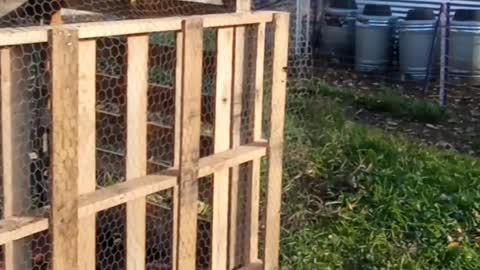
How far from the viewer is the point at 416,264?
5258 mm

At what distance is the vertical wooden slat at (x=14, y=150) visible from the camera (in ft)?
11.2

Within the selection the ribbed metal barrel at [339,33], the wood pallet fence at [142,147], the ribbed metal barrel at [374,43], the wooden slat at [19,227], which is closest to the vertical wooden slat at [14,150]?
the wood pallet fence at [142,147]

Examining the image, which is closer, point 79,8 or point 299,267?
point 79,8

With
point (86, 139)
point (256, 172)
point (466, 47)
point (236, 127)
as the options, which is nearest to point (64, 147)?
point (86, 139)

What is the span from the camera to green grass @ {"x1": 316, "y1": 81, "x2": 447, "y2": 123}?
8.64 m

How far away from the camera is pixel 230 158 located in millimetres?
4406

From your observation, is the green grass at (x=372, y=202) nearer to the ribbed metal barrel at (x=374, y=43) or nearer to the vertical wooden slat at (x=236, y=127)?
the vertical wooden slat at (x=236, y=127)

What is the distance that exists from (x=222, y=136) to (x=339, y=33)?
7.55 meters

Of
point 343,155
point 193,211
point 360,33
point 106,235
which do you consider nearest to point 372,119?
point 343,155

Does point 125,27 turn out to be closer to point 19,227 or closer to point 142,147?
point 142,147

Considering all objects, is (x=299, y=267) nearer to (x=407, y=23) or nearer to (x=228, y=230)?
(x=228, y=230)

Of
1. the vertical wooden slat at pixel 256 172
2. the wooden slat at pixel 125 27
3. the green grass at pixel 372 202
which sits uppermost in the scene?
the wooden slat at pixel 125 27

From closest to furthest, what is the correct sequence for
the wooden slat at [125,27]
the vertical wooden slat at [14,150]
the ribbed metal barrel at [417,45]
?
the wooden slat at [125,27]
the vertical wooden slat at [14,150]
the ribbed metal barrel at [417,45]

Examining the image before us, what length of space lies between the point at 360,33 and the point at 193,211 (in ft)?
24.7
